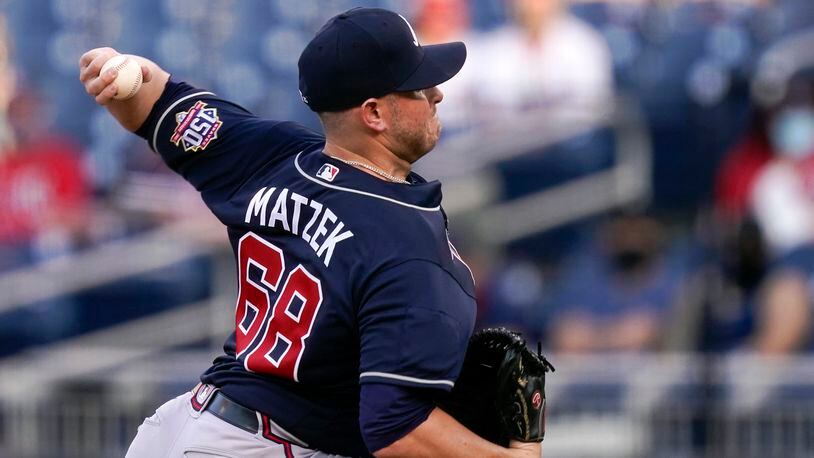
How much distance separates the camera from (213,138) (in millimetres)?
3900

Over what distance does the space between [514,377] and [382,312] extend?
0.45 meters

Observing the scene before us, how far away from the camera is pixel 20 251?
33.6 ft

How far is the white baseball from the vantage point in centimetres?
379

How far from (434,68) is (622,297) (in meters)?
6.21

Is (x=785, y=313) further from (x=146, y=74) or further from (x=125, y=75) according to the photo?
(x=125, y=75)

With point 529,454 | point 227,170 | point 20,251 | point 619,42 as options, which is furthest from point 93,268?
point 529,454

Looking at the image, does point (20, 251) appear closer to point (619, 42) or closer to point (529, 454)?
point (619, 42)

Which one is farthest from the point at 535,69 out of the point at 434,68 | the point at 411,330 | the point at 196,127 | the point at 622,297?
the point at 411,330

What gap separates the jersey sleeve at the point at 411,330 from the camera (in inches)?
127

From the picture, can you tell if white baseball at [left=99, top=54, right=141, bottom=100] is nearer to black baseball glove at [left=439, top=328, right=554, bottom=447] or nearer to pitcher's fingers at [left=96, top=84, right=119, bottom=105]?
pitcher's fingers at [left=96, top=84, right=119, bottom=105]

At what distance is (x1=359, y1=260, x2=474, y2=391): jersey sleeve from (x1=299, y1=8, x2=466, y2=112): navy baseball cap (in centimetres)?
50

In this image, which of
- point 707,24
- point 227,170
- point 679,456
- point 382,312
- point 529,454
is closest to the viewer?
Result: point 382,312

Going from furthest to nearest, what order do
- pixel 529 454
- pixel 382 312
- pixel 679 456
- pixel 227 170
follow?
pixel 679 456
pixel 227 170
pixel 529 454
pixel 382 312

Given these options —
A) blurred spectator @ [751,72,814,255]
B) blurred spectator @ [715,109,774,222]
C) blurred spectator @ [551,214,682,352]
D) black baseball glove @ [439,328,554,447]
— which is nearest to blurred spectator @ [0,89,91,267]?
blurred spectator @ [551,214,682,352]
